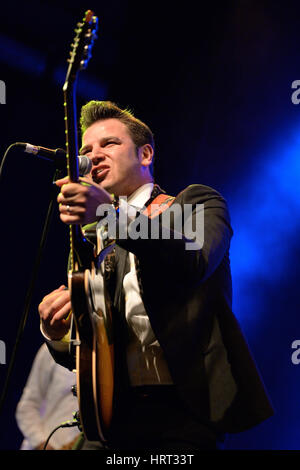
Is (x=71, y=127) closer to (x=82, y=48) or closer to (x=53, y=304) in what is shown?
(x=82, y=48)

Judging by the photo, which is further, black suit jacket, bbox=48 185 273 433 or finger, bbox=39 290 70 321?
finger, bbox=39 290 70 321

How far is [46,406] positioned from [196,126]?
249 centimetres

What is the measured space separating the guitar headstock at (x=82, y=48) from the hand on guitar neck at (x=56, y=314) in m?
0.80

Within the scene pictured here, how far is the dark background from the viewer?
377cm

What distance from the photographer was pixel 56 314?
1.86m

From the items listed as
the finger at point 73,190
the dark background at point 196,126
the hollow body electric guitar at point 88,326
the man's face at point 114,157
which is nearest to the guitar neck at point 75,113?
the hollow body electric guitar at point 88,326

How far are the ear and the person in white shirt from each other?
149 cm

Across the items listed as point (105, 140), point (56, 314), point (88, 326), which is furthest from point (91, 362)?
point (105, 140)

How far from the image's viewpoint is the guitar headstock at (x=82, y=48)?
64.1 inches

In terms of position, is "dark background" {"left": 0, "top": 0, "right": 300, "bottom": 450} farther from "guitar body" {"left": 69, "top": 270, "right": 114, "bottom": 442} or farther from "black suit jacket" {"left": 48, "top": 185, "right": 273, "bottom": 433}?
"guitar body" {"left": 69, "top": 270, "right": 114, "bottom": 442}

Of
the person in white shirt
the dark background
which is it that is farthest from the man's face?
the dark background

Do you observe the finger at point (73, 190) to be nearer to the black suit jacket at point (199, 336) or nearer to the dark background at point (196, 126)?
the black suit jacket at point (199, 336)

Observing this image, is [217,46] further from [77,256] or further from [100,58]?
[77,256]

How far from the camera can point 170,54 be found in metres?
4.23
